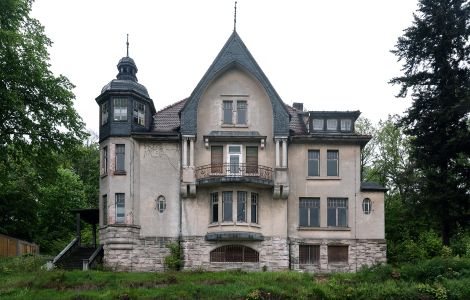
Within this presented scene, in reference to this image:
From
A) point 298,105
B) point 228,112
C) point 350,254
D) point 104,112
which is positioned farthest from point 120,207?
point 298,105

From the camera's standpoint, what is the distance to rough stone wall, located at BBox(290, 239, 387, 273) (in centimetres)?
3784

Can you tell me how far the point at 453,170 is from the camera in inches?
1430

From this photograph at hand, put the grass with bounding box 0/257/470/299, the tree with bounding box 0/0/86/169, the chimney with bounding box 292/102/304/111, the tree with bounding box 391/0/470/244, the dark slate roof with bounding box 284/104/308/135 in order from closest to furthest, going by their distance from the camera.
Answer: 1. the grass with bounding box 0/257/470/299
2. the tree with bounding box 0/0/86/169
3. the tree with bounding box 391/0/470/244
4. the dark slate roof with bounding box 284/104/308/135
5. the chimney with bounding box 292/102/304/111

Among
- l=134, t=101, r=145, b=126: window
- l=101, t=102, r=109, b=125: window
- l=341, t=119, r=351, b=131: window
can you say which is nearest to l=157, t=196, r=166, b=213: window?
l=134, t=101, r=145, b=126: window

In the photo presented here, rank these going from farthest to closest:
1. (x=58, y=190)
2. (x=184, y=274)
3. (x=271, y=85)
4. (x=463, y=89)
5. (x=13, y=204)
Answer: (x=58, y=190) < (x=13, y=204) < (x=271, y=85) < (x=463, y=89) < (x=184, y=274)

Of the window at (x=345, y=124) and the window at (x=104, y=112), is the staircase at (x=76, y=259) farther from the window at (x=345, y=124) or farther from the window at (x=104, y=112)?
the window at (x=345, y=124)

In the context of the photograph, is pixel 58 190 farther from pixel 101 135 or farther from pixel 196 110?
pixel 196 110

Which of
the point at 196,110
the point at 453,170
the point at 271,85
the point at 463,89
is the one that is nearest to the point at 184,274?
the point at 196,110

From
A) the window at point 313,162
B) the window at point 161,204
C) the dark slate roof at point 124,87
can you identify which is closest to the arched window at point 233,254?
the window at point 161,204

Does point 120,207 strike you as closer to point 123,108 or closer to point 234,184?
point 123,108

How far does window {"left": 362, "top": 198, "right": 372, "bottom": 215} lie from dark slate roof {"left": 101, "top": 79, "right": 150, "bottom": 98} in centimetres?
1447

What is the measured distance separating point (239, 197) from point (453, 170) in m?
12.0

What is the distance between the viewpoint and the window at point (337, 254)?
38.2 m

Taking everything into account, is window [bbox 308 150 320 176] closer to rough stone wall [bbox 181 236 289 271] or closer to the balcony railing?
the balcony railing
